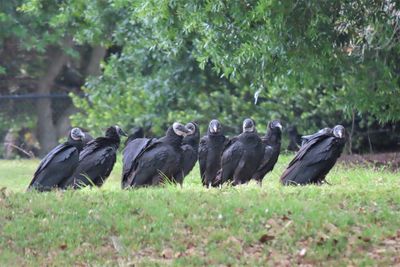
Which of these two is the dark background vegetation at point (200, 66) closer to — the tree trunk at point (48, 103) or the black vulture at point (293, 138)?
the tree trunk at point (48, 103)

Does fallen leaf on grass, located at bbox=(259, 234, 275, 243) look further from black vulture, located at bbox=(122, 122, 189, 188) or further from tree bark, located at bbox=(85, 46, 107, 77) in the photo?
tree bark, located at bbox=(85, 46, 107, 77)

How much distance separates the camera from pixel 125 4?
19594 mm

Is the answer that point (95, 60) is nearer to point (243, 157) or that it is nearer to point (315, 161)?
point (243, 157)

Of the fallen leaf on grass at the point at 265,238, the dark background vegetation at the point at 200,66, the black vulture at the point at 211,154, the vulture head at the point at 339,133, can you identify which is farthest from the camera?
the black vulture at the point at 211,154

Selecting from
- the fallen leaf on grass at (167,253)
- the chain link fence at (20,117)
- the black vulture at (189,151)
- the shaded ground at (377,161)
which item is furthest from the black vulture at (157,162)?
the chain link fence at (20,117)

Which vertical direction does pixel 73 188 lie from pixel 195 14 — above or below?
below

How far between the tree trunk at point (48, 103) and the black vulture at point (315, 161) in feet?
47.6

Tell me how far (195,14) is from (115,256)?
4852 millimetres

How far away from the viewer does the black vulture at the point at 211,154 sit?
13.1m

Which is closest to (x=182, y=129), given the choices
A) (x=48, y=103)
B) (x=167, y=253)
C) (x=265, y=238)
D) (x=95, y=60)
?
(x=265, y=238)

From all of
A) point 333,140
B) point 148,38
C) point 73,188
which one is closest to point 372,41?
point 333,140

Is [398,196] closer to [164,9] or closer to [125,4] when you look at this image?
[164,9]

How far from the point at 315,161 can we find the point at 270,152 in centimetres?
110

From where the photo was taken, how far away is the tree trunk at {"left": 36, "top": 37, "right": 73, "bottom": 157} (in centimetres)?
2622
